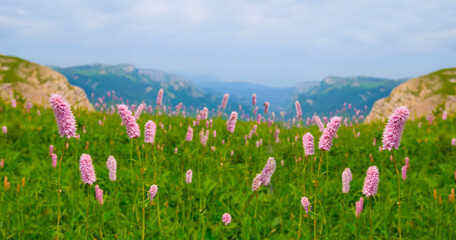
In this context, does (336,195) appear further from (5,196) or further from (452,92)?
(452,92)

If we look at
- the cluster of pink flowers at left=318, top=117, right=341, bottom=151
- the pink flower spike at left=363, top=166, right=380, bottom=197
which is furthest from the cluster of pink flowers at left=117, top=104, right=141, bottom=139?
the pink flower spike at left=363, top=166, right=380, bottom=197

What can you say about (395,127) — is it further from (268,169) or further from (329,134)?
(268,169)

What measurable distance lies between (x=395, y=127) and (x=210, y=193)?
2605 millimetres

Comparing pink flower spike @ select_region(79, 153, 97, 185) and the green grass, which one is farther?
the green grass

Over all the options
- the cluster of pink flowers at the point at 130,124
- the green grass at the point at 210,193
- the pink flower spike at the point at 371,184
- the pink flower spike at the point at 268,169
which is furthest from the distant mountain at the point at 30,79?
the pink flower spike at the point at 371,184

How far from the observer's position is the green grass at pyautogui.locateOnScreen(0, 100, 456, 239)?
10.2 feet

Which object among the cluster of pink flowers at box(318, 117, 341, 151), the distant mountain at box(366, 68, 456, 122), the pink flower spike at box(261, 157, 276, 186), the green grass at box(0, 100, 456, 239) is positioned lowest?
the green grass at box(0, 100, 456, 239)

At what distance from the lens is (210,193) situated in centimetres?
391

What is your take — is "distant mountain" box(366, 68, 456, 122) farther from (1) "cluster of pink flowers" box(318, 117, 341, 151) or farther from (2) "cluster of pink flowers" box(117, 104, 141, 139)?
(2) "cluster of pink flowers" box(117, 104, 141, 139)

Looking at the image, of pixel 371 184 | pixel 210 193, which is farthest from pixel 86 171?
pixel 210 193

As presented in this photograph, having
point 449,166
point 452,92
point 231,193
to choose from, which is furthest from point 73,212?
point 452,92

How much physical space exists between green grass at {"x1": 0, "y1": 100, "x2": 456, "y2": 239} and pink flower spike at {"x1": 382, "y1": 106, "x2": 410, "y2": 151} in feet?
1.99

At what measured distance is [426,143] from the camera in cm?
659

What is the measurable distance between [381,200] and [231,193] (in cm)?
213
